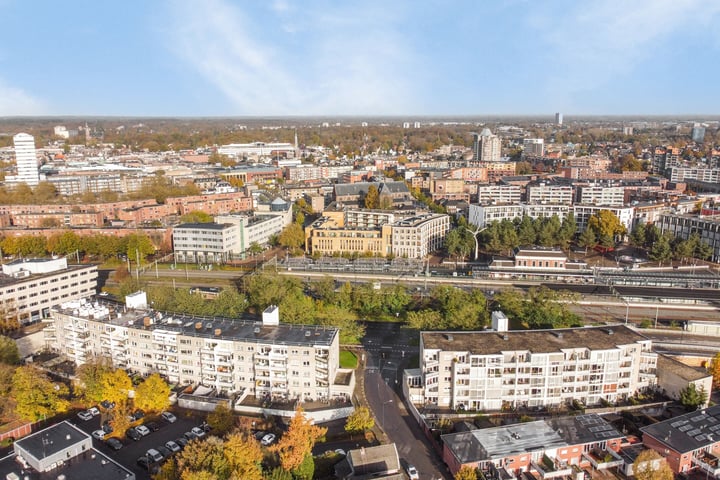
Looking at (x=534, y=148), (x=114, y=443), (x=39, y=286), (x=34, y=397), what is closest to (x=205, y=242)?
(x=39, y=286)

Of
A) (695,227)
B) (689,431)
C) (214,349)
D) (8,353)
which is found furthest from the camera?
(695,227)

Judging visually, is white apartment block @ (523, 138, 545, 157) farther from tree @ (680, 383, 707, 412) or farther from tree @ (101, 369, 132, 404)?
tree @ (101, 369, 132, 404)

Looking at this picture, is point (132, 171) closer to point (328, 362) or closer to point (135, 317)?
point (135, 317)

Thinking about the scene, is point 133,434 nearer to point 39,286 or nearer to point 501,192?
point 39,286

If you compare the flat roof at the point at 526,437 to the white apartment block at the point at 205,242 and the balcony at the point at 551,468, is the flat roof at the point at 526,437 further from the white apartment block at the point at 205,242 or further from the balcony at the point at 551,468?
the white apartment block at the point at 205,242

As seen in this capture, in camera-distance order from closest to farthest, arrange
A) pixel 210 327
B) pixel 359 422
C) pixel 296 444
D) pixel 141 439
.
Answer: pixel 296 444
pixel 359 422
pixel 141 439
pixel 210 327

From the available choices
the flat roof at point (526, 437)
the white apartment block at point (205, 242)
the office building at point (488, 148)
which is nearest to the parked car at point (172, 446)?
the flat roof at point (526, 437)
